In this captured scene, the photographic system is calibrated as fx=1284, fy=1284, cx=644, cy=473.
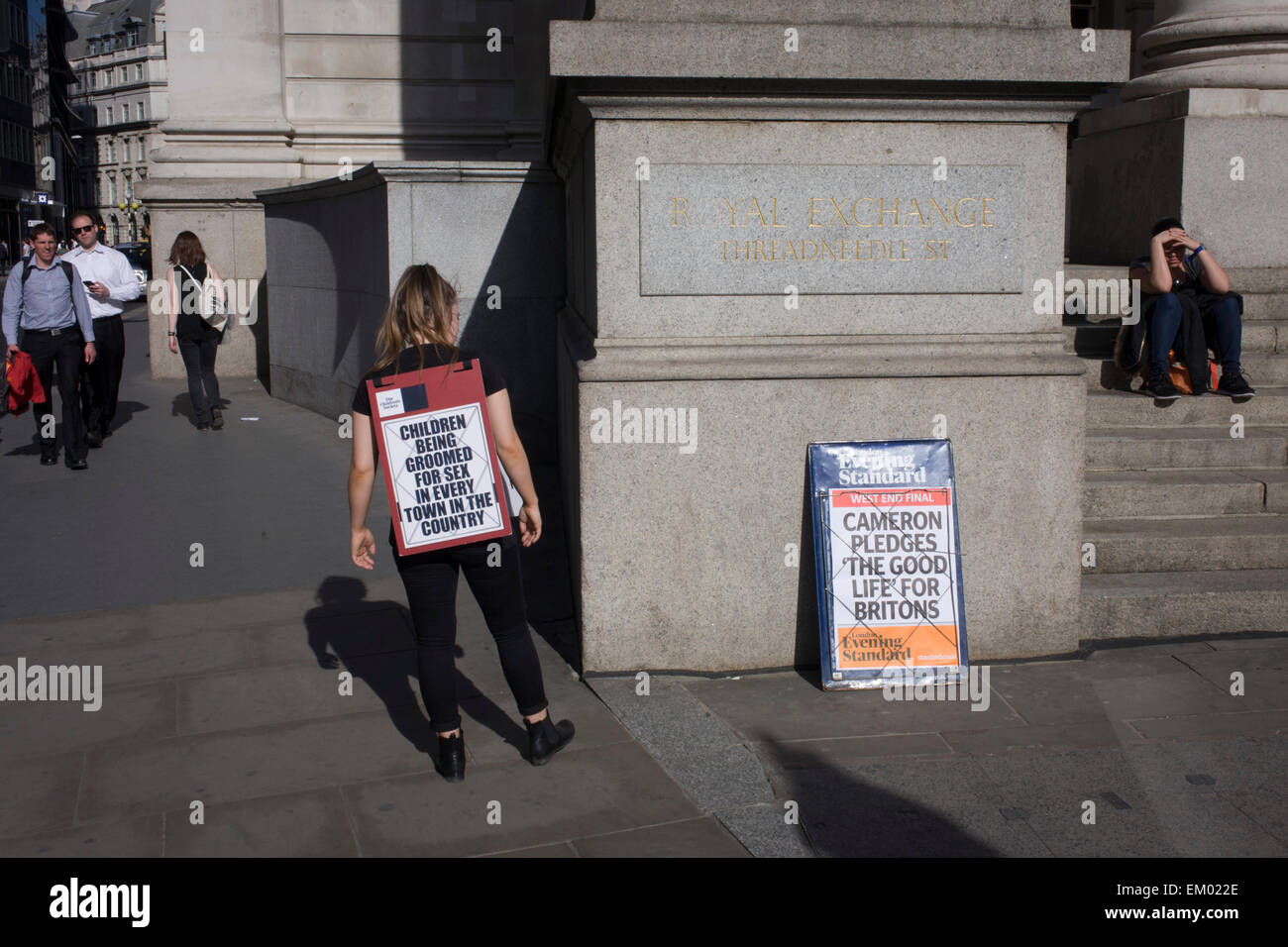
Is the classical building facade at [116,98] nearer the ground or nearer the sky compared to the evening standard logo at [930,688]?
nearer the sky

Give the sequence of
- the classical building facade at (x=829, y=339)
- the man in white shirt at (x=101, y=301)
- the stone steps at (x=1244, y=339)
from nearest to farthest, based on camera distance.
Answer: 1. the classical building facade at (x=829, y=339)
2. the stone steps at (x=1244, y=339)
3. the man in white shirt at (x=101, y=301)

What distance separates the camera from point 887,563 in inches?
215

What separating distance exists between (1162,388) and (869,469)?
8.92 ft

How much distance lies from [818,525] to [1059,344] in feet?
4.45

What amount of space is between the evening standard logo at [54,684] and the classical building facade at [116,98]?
129m

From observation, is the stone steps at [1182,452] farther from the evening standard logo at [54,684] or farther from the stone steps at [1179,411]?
the evening standard logo at [54,684]

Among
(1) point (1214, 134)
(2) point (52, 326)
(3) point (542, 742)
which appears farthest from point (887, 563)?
(2) point (52, 326)

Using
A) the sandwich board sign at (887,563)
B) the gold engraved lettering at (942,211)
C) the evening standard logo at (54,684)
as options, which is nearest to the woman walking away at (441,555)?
the sandwich board sign at (887,563)

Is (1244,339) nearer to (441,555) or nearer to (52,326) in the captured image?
(441,555)

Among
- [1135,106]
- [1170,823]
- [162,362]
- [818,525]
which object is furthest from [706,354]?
[162,362]

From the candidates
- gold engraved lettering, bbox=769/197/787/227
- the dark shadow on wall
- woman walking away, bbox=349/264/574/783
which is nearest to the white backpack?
the dark shadow on wall

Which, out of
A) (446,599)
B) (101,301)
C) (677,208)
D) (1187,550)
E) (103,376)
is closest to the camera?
(446,599)

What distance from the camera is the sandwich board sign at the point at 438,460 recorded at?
4.41m

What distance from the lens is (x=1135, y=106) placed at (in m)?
9.54
